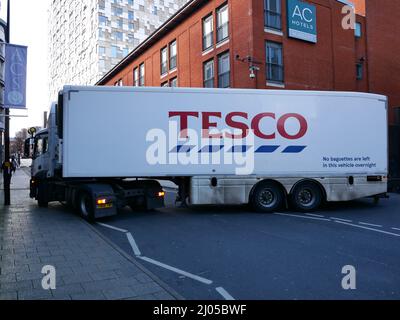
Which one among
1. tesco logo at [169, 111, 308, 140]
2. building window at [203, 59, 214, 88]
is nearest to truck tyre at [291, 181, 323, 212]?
tesco logo at [169, 111, 308, 140]

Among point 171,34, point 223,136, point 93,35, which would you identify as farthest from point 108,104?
point 93,35

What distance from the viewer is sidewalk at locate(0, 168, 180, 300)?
428 centimetres

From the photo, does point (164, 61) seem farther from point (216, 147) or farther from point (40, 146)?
point (216, 147)

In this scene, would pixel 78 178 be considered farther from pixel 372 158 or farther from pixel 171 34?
pixel 171 34

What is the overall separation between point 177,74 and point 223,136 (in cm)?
1793


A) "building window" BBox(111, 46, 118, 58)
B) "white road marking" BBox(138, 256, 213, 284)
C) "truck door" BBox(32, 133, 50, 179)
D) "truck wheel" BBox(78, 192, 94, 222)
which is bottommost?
"white road marking" BBox(138, 256, 213, 284)

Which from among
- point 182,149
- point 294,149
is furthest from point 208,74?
point 182,149

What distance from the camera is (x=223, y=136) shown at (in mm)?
10180

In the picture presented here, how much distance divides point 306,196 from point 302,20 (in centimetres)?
1436

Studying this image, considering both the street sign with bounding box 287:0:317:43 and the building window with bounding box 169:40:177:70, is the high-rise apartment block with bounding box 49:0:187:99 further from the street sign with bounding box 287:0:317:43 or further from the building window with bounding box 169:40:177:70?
the street sign with bounding box 287:0:317:43

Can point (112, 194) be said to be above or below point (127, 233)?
above

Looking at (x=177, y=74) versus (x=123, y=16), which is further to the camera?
(x=123, y=16)

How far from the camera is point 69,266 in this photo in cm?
534

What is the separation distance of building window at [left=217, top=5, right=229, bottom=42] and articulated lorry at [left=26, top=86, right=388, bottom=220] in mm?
12134
